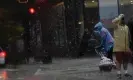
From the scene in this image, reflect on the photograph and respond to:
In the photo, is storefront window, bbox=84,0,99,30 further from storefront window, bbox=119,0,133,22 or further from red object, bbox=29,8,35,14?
red object, bbox=29,8,35,14

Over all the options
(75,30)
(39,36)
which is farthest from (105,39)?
(39,36)

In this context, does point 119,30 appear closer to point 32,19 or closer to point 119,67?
point 119,67

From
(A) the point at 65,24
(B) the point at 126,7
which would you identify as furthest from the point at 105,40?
(A) the point at 65,24

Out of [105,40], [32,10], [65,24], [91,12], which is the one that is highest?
[32,10]

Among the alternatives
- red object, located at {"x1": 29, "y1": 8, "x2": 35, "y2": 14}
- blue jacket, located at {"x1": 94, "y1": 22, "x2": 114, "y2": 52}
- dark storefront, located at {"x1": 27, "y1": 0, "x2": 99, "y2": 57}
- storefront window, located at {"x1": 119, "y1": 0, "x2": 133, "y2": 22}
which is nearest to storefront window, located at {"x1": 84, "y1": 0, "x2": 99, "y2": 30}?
dark storefront, located at {"x1": 27, "y1": 0, "x2": 99, "y2": 57}

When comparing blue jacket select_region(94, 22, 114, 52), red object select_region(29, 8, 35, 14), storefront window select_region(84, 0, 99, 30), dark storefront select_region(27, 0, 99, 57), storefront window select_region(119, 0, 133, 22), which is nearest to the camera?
blue jacket select_region(94, 22, 114, 52)

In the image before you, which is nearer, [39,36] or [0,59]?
[0,59]

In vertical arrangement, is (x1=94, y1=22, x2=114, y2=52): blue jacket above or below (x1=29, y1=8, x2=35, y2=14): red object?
below

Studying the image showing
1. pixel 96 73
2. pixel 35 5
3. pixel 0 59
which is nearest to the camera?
pixel 96 73

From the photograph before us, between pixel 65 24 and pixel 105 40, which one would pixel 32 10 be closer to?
pixel 65 24

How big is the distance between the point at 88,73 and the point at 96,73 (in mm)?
332

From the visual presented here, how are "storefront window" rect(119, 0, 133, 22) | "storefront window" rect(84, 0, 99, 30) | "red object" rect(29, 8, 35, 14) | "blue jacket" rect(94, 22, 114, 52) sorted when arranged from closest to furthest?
"blue jacket" rect(94, 22, 114, 52) < "storefront window" rect(119, 0, 133, 22) < "storefront window" rect(84, 0, 99, 30) < "red object" rect(29, 8, 35, 14)

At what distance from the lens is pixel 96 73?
15.6m

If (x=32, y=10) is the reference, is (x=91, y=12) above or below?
below
